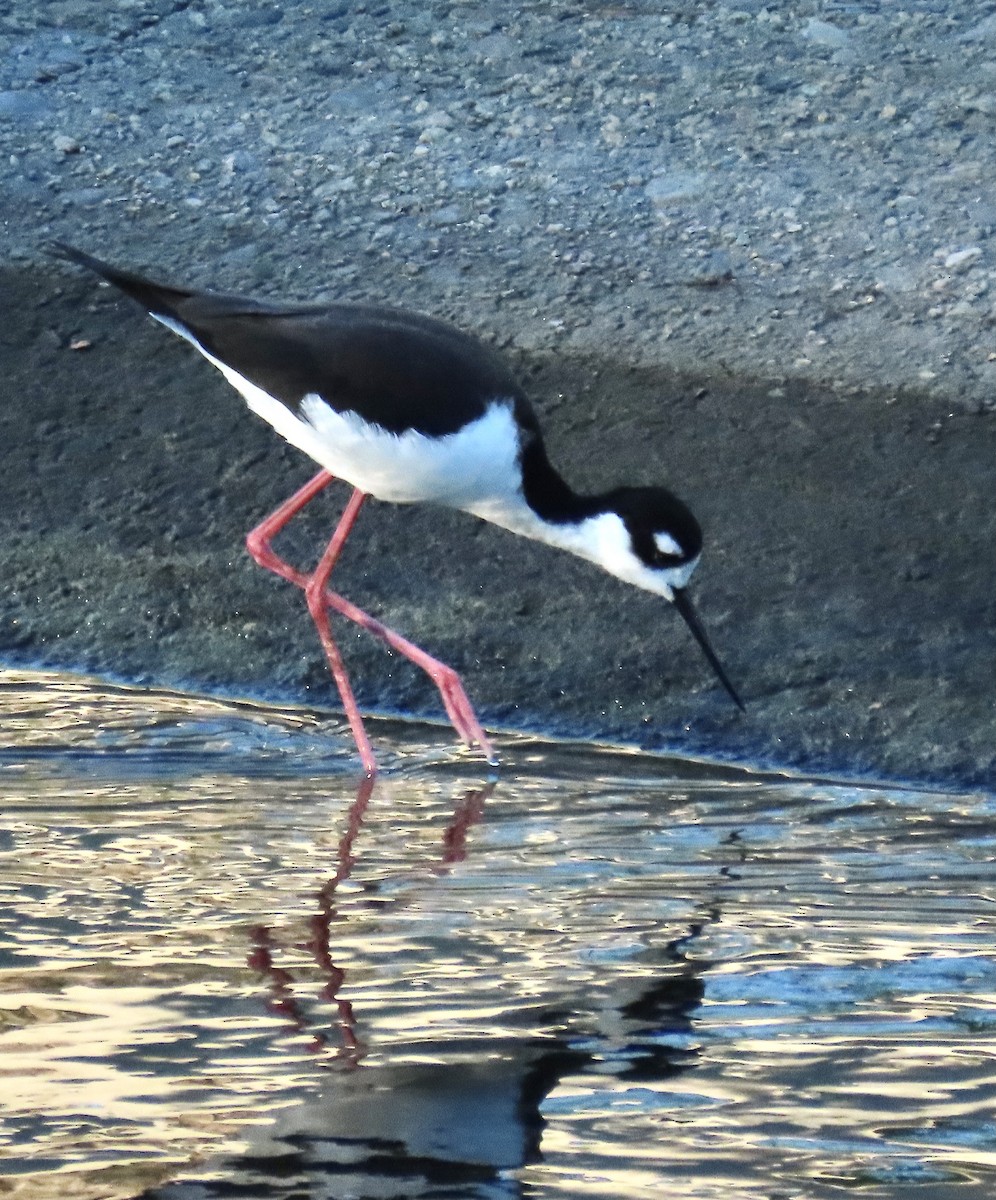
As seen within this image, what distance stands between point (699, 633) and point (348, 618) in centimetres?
103

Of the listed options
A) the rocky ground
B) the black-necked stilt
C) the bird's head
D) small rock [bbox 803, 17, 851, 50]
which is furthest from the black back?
small rock [bbox 803, 17, 851, 50]

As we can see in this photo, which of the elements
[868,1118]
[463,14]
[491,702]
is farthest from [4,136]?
[868,1118]

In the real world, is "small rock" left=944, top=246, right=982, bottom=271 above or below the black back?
below

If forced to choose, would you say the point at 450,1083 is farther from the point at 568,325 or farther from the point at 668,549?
the point at 568,325

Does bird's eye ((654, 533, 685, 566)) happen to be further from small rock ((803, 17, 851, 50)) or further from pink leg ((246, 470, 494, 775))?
small rock ((803, 17, 851, 50))

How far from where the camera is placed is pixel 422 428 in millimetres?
4965

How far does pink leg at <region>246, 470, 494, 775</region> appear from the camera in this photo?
16.8 ft

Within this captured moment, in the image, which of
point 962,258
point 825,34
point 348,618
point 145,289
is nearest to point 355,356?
point 145,289

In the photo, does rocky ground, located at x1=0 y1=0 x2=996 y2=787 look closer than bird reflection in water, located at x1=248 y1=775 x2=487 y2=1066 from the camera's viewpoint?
No

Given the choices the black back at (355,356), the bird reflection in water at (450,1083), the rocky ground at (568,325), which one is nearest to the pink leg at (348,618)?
the rocky ground at (568,325)

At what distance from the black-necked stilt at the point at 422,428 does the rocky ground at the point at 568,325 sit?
0.37 meters

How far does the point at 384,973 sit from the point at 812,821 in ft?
3.97

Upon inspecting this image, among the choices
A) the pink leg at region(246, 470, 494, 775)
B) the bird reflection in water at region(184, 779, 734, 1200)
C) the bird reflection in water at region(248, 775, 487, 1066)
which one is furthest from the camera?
the pink leg at region(246, 470, 494, 775)

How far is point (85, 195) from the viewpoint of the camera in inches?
297
